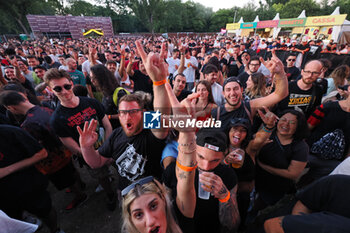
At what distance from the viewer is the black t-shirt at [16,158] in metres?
1.77

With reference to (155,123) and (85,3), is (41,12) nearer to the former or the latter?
(85,3)

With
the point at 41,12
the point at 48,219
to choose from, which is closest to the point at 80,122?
the point at 48,219

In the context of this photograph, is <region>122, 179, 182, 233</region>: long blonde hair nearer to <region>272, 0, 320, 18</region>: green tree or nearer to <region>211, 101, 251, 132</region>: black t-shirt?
<region>211, 101, 251, 132</region>: black t-shirt

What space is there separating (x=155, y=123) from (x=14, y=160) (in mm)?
1752

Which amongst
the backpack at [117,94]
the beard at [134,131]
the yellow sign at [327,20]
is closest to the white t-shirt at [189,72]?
the backpack at [117,94]

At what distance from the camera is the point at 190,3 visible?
2215 inches

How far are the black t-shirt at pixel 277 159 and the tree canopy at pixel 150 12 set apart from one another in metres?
44.1

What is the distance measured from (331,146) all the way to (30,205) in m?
4.36

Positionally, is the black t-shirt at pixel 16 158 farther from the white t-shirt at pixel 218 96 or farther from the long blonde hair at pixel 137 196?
the white t-shirt at pixel 218 96

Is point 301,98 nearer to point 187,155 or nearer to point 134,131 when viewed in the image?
point 187,155

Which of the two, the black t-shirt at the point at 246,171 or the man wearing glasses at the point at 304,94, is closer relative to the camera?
the black t-shirt at the point at 246,171

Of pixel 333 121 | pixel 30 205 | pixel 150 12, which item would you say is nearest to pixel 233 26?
pixel 150 12

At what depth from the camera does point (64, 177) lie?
2.65m

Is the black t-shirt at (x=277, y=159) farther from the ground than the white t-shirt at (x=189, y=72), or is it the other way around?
the white t-shirt at (x=189, y=72)
